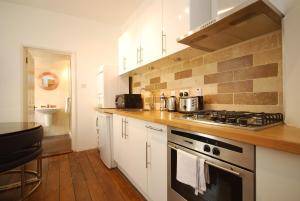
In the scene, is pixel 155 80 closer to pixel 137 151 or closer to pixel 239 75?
pixel 137 151

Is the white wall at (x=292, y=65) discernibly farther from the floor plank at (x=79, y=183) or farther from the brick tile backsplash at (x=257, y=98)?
the floor plank at (x=79, y=183)

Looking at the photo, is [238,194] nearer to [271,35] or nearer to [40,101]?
[271,35]

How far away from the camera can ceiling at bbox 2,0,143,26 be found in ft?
8.45

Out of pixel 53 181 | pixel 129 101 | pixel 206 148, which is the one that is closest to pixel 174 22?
pixel 206 148

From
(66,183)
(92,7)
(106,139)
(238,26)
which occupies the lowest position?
(66,183)

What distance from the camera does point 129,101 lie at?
8.57 ft

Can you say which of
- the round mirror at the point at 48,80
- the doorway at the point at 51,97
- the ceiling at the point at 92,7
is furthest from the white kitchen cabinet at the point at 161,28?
the round mirror at the point at 48,80

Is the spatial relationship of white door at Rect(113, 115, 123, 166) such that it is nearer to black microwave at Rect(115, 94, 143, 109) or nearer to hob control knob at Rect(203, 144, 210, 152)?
black microwave at Rect(115, 94, 143, 109)

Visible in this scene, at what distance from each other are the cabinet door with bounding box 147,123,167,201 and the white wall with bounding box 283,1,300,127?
772mm

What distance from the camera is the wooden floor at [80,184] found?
1604 millimetres

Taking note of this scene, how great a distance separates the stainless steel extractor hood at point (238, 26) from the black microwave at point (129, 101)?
4.91ft

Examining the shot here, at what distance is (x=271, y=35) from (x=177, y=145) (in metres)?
1.02

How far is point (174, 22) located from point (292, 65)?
0.99 m

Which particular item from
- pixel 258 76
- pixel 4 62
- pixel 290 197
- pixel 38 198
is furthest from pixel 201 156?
pixel 4 62
